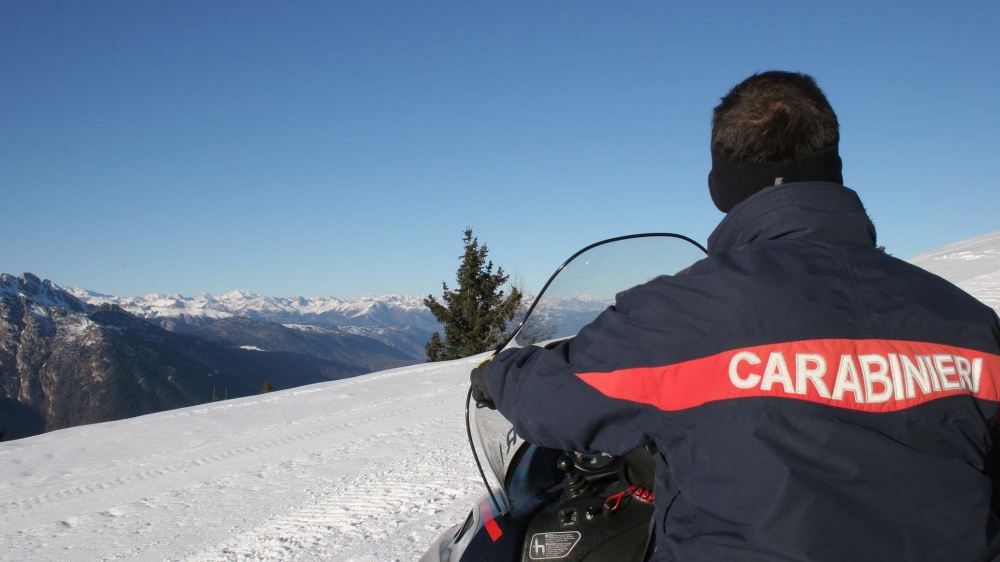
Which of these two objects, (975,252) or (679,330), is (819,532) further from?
(975,252)

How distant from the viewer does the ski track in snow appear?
168 inches

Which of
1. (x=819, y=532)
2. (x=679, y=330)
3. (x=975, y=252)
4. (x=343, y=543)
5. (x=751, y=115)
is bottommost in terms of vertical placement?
(x=343, y=543)

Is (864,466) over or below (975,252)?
below

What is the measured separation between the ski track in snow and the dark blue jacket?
9.47ft

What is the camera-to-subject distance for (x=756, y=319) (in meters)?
1.24

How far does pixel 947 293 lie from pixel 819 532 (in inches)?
22.5

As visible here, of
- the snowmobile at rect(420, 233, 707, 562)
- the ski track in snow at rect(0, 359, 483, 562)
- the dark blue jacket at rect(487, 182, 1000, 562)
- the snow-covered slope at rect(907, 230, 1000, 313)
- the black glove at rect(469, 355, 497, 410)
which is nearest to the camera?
the dark blue jacket at rect(487, 182, 1000, 562)

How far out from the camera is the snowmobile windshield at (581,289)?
221 centimetres

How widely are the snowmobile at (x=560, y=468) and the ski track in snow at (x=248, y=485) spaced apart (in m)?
1.86

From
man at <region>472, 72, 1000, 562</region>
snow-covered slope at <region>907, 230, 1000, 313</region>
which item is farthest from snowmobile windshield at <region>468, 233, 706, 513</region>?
snow-covered slope at <region>907, 230, 1000, 313</region>

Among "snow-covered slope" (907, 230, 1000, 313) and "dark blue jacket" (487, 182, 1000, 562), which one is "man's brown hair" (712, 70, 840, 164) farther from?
"snow-covered slope" (907, 230, 1000, 313)

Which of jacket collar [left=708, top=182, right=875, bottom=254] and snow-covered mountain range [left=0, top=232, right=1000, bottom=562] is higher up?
jacket collar [left=708, top=182, right=875, bottom=254]

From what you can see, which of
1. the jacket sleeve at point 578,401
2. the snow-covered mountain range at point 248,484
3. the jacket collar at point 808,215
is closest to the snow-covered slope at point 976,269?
the snow-covered mountain range at point 248,484

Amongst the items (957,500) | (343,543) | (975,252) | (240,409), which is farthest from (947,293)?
(975,252)
